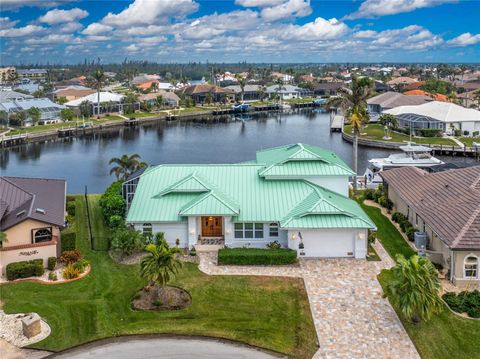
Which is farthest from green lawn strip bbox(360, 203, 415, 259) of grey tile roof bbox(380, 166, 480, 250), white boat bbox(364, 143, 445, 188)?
white boat bbox(364, 143, 445, 188)

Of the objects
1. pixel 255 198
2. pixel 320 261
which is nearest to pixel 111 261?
pixel 255 198

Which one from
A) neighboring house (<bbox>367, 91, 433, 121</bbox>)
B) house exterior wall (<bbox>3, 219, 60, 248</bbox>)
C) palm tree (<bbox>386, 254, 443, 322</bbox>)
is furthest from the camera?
neighboring house (<bbox>367, 91, 433, 121</bbox>)

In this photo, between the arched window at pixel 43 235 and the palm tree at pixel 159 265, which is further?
the arched window at pixel 43 235

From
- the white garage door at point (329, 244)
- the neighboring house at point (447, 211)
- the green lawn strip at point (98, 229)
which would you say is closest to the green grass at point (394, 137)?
the neighboring house at point (447, 211)

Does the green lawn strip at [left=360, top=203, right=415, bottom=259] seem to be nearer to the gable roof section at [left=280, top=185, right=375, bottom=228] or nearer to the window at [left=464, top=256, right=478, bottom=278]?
the gable roof section at [left=280, top=185, right=375, bottom=228]

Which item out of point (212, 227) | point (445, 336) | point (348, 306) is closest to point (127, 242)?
point (212, 227)

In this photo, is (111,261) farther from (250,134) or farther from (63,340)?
(250,134)

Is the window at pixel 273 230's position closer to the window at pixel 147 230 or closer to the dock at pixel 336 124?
the window at pixel 147 230

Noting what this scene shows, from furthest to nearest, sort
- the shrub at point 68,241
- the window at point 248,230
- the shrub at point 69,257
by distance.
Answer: the window at point 248,230 → the shrub at point 68,241 → the shrub at point 69,257
